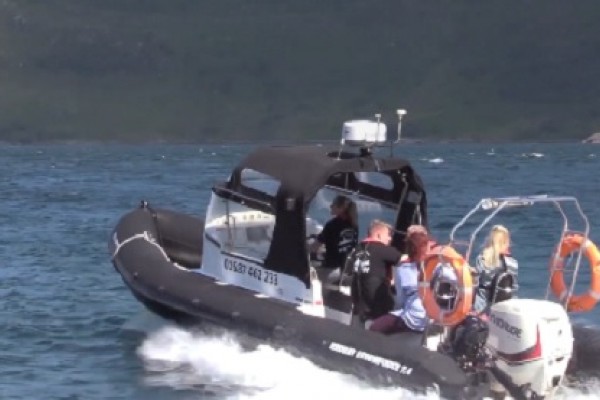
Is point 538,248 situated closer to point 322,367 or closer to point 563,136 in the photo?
point 322,367

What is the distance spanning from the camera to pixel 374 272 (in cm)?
1562

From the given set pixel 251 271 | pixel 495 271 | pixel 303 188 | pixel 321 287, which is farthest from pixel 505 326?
pixel 251 271

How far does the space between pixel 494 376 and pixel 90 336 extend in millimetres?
7383

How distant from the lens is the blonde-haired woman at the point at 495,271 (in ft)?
47.9

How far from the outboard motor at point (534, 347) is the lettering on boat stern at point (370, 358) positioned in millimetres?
925

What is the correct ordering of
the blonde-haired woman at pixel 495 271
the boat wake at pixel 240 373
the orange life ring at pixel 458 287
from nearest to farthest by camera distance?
the orange life ring at pixel 458 287 → the blonde-haired woman at pixel 495 271 → the boat wake at pixel 240 373

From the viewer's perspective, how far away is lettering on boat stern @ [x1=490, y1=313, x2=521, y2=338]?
13755 millimetres

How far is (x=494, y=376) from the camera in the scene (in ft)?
45.6

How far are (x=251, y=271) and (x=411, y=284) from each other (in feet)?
9.15

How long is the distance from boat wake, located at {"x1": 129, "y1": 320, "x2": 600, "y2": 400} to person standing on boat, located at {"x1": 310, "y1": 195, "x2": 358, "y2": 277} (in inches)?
53.6

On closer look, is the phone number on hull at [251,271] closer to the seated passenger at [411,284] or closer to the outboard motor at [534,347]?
the seated passenger at [411,284]

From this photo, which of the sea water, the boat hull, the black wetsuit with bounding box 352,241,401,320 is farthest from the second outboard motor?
the black wetsuit with bounding box 352,241,401,320

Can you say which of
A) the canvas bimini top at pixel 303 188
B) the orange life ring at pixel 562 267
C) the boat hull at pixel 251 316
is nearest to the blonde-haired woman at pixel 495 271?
the boat hull at pixel 251 316

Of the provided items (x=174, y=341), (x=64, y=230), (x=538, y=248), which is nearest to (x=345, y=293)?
(x=174, y=341)
